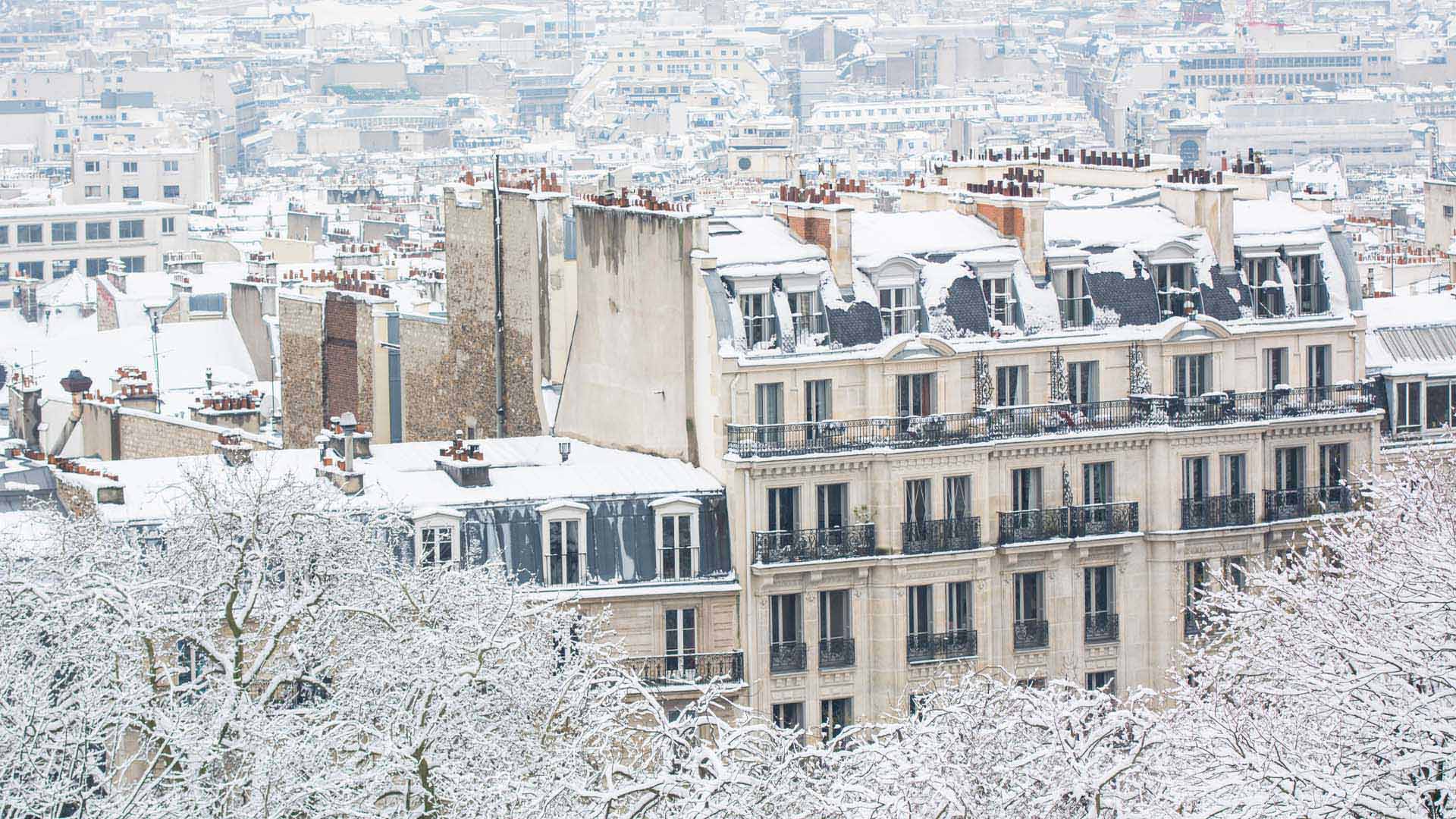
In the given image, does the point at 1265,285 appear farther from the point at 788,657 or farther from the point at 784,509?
the point at 788,657

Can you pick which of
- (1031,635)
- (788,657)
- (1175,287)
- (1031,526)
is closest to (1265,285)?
(1175,287)

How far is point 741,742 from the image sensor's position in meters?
41.2

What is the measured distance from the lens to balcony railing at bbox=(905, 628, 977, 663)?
56.5 meters

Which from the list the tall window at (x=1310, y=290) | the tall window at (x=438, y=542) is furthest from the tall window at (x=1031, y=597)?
the tall window at (x=438, y=542)

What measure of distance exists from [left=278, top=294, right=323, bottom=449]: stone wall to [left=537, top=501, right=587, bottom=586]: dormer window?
15315 millimetres

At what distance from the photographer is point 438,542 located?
53.8 metres

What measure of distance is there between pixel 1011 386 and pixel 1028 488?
1698 mm

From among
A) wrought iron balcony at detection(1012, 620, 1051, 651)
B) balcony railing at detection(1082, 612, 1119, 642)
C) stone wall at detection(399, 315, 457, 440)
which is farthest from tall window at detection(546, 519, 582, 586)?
stone wall at detection(399, 315, 457, 440)

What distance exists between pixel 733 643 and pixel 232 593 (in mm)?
12536

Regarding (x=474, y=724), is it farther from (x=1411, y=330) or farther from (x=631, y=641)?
(x=1411, y=330)

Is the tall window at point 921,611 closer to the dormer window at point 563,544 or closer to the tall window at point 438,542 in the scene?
the dormer window at point 563,544

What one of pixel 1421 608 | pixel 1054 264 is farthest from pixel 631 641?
pixel 1421 608

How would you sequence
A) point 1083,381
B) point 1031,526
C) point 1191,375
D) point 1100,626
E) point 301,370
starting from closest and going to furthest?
point 1031,526 < point 1100,626 < point 1083,381 < point 1191,375 < point 301,370

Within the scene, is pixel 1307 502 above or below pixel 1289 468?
below
